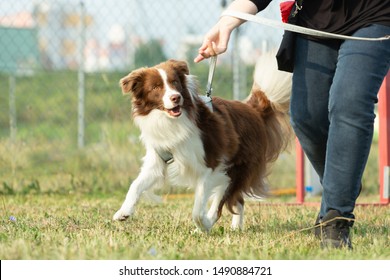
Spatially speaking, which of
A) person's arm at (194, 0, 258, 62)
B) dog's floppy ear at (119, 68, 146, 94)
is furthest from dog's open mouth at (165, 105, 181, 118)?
person's arm at (194, 0, 258, 62)

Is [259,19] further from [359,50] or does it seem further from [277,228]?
[277,228]

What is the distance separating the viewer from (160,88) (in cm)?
460

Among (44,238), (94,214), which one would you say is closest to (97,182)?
(94,214)

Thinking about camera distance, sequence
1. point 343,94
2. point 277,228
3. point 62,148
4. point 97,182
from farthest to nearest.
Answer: point 62,148, point 97,182, point 277,228, point 343,94

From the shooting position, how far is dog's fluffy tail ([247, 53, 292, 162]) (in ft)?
17.0

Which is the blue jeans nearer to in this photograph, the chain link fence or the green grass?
the green grass

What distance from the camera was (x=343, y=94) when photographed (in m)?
3.37

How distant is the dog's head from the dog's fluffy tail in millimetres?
684

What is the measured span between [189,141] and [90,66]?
4836 millimetres

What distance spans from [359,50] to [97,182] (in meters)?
4.35

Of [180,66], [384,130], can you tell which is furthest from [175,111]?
[384,130]

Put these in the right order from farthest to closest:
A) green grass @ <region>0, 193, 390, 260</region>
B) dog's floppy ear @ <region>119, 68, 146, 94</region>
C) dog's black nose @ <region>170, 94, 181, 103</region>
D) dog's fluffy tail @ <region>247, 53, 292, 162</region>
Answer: dog's fluffy tail @ <region>247, 53, 292, 162</region> → dog's floppy ear @ <region>119, 68, 146, 94</region> → dog's black nose @ <region>170, 94, 181, 103</region> → green grass @ <region>0, 193, 390, 260</region>

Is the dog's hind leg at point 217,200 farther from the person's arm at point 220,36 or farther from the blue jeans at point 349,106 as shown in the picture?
the person's arm at point 220,36

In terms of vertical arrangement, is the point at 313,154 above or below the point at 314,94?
below
